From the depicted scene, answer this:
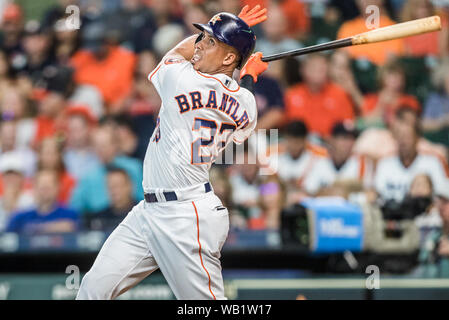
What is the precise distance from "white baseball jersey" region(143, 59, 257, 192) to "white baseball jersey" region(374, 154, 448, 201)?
3100mm

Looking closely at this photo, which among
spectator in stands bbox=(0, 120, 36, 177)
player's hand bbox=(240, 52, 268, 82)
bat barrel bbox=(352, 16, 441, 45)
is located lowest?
spectator in stands bbox=(0, 120, 36, 177)

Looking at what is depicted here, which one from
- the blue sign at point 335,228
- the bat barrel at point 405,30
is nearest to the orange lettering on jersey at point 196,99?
the bat barrel at point 405,30

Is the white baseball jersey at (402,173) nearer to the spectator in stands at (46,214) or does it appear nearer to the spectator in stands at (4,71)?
the spectator in stands at (46,214)

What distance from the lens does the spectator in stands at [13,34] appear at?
7793mm

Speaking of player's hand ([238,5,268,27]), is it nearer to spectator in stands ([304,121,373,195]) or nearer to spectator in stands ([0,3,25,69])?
spectator in stands ([304,121,373,195])

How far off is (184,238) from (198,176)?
0.35m

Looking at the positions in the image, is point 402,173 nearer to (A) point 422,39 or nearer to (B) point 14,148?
(A) point 422,39

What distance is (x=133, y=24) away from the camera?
7.50 meters

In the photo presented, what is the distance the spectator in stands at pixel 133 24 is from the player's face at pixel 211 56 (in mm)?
3655

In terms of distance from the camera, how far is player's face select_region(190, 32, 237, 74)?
3.73 meters

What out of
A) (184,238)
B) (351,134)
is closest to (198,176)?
(184,238)

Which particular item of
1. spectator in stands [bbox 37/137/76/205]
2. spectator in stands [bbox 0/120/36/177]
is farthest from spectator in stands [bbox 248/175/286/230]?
spectator in stands [bbox 0/120/36/177]

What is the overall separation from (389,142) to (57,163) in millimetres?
3164

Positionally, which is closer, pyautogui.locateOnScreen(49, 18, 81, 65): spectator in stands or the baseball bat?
the baseball bat
